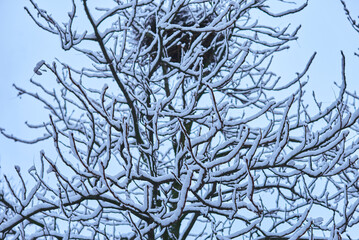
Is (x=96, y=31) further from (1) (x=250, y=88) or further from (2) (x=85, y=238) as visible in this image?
(1) (x=250, y=88)

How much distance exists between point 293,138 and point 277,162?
1055mm

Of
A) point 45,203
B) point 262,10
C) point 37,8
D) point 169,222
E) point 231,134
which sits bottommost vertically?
point 169,222

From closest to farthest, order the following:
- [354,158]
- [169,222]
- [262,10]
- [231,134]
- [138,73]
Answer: [169,222] < [354,158] < [138,73] < [262,10] < [231,134]

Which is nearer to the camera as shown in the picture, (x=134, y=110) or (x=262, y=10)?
(x=134, y=110)

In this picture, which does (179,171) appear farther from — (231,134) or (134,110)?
(231,134)

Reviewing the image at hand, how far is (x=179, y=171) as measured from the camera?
242 cm

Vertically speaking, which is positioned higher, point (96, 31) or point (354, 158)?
point (96, 31)

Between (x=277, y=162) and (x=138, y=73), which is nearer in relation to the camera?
(x=277, y=162)

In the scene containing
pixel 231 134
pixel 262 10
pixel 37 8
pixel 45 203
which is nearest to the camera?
pixel 45 203

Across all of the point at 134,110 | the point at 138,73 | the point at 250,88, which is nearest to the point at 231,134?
the point at 250,88

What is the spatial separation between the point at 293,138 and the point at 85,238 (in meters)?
1.98

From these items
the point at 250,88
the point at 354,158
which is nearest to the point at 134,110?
the point at 354,158

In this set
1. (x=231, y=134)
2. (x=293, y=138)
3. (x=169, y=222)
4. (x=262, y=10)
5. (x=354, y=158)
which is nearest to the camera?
(x=169, y=222)

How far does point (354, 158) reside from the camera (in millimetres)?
2389
